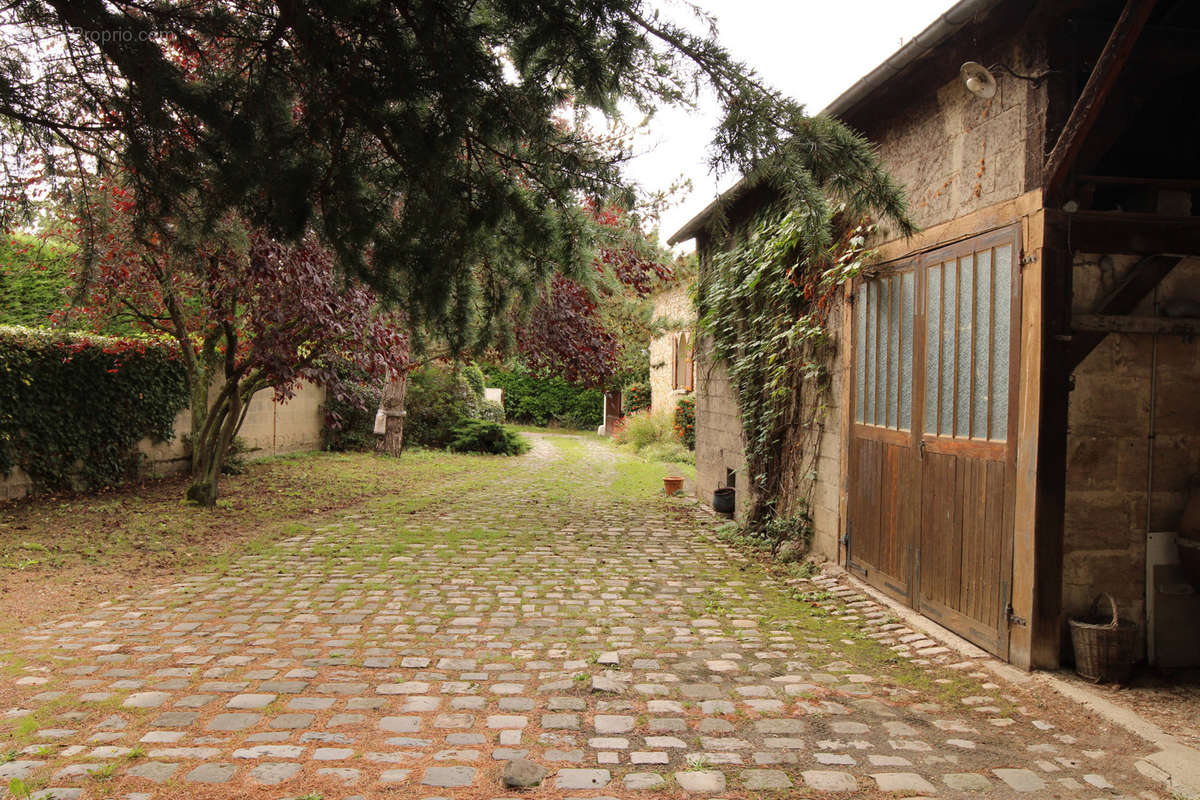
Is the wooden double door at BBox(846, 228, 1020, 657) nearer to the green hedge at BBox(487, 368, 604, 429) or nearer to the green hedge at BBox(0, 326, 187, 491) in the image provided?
the green hedge at BBox(0, 326, 187, 491)

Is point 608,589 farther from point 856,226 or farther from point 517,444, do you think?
point 517,444

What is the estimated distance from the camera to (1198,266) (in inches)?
169

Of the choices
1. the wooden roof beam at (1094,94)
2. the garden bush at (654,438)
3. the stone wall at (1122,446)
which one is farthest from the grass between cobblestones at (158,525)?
the wooden roof beam at (1094,94)

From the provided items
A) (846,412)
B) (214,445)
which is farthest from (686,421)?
(846,412)

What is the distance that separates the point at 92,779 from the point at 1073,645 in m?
4.65

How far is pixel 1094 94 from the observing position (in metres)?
3.75

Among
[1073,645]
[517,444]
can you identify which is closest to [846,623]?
[1073,645]

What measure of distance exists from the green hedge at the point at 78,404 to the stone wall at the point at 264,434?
0.21 meters

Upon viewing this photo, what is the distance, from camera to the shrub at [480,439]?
18125 millimetres

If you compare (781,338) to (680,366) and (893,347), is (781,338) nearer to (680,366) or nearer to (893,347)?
(893,347)

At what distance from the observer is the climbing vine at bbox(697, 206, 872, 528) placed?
6.91 metres

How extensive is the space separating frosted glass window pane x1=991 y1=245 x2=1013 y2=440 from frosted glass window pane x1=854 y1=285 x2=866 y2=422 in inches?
73.0

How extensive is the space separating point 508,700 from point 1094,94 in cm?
413

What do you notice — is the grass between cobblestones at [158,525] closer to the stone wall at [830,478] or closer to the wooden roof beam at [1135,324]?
the stone wall at [830,478]
